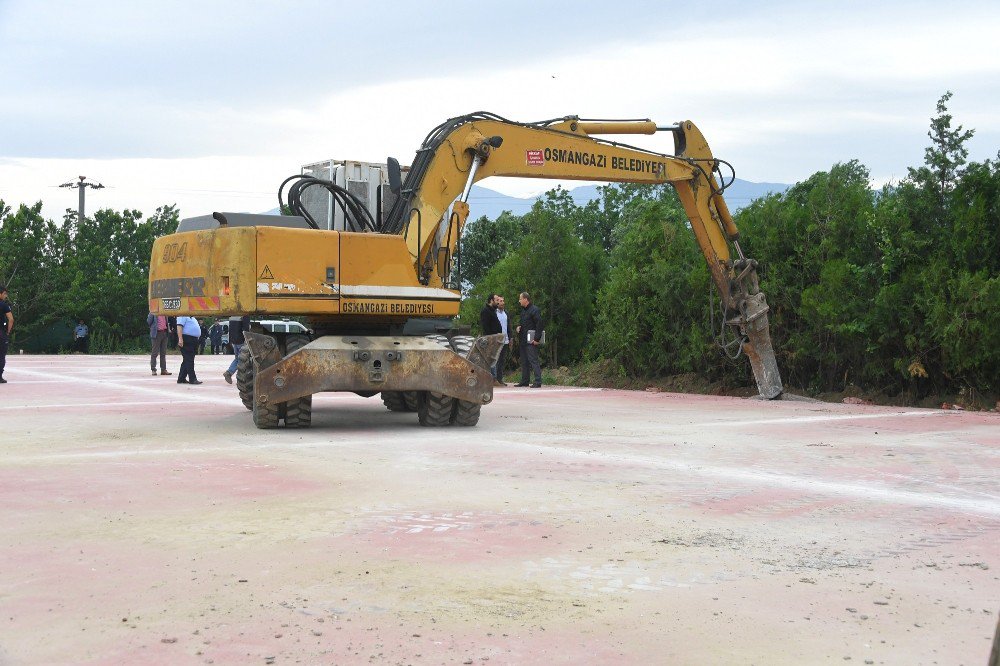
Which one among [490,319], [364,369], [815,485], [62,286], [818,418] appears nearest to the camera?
[815,485]

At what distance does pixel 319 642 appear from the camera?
490cm

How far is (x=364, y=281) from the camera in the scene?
551 inches

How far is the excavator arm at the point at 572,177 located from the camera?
50.8ft

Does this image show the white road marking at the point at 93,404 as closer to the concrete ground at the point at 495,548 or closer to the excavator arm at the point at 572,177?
the concrete ground at the point at 495,548

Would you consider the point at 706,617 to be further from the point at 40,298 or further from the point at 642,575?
the point at 40,298

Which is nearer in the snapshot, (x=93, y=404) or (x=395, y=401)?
(x=395, y=401)

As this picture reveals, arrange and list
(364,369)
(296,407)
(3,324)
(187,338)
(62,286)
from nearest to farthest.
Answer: (364,369) < (296,407) < (187,338) < (3,324) < (62,286)

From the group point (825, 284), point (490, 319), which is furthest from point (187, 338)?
point (825, 284)

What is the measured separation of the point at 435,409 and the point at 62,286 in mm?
35636

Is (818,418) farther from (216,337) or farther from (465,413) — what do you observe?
(216,337)

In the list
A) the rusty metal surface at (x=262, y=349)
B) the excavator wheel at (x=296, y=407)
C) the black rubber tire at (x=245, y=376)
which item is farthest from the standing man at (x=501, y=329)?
the rusty metal surface at (x=262, y=349)

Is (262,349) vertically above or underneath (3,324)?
underneath

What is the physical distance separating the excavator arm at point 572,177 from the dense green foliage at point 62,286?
32049 millimetres

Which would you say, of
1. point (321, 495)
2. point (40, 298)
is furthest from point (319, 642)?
point (40, 298)
